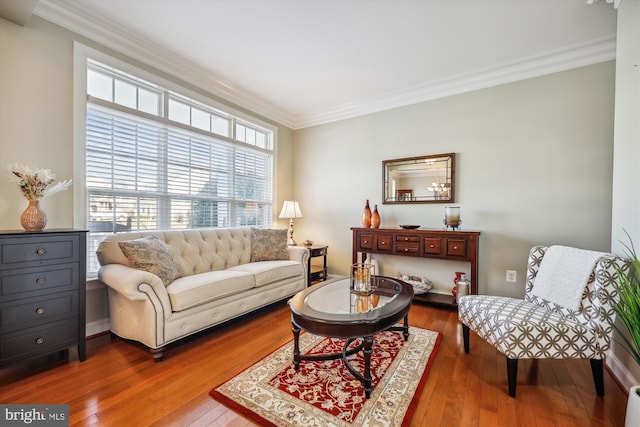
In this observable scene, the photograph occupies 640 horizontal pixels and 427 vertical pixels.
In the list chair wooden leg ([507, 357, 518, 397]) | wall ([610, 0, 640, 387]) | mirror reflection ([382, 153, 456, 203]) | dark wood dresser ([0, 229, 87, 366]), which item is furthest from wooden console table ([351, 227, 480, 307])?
dark wood dresser ([0, 229, 87, 366])

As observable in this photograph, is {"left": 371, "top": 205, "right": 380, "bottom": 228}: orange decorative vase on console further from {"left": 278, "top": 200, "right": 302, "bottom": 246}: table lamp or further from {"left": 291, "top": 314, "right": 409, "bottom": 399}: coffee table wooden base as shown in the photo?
{"left": 291, "top": 314, "right": 409, "bottom": 399}: coffee table wooden base

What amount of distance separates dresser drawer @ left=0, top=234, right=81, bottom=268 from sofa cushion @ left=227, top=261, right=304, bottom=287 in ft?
Result: 4.28

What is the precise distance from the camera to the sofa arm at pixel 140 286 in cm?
192

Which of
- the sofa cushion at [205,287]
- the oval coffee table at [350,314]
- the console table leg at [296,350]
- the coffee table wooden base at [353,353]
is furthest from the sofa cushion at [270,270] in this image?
the console table leg at [296,350]

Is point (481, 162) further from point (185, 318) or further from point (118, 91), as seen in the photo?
point (118, 91)

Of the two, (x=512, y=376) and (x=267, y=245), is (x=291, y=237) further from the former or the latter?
(x=512, y=376)

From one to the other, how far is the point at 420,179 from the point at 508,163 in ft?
3.11

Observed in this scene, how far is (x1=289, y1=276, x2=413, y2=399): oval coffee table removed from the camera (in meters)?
1.55

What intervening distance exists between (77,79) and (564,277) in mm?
4043

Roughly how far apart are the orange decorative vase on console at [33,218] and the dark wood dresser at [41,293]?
16 centimetres

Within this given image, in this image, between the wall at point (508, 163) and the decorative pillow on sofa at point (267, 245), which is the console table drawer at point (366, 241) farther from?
the decorative pillow on sofa at point (267, 245)

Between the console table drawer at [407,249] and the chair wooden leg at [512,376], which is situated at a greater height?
the console table drawer at [407,249]

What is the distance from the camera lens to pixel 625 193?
1.84 m

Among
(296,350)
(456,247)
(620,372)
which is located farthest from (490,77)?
(296,350)
